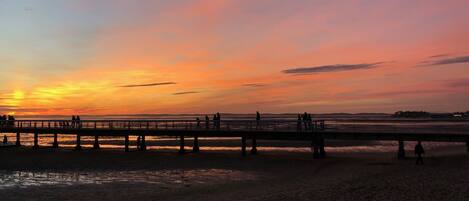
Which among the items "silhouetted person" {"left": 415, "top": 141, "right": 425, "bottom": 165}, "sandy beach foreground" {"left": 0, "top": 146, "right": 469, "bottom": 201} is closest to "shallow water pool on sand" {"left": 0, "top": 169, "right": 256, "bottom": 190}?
"sandy beach foreground" {"left": 0, "top": 146, "right": 469, "bottom": 201}

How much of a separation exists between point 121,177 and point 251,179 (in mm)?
6568

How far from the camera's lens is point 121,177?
23938 mm

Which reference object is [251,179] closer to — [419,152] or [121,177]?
[121,177]

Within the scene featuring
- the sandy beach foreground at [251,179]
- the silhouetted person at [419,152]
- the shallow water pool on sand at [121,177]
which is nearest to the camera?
the sandy beach foreground at [251,179]

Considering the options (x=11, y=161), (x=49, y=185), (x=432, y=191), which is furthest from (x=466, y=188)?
(x=11, y=161)

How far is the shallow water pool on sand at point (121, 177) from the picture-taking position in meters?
22.0

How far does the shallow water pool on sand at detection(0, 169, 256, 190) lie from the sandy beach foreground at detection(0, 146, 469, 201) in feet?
0.16

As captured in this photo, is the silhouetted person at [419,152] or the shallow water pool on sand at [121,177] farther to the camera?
the silhouetted person at [419,152]

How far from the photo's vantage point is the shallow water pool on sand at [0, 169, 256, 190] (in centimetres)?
2203

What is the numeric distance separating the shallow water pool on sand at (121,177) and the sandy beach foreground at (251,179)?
5 cm

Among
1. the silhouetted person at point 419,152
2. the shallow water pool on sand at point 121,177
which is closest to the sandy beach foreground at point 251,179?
the shallow water pool on sand at point 121,177

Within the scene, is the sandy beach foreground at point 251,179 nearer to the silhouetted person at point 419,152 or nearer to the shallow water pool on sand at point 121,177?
the shallow water pool on sand at point 121,177

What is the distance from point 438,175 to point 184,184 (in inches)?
449

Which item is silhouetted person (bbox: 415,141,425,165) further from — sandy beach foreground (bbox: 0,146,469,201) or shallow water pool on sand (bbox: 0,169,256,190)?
shallow water pool on sand (bbox: 0,169,256,190)
